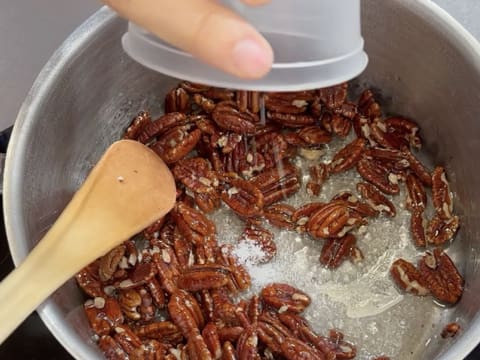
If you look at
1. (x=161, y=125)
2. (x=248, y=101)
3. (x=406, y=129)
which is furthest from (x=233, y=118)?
(x=406, y=129)

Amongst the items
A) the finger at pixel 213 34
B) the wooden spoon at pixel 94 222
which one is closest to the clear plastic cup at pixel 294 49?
the finger at pixel 213 34

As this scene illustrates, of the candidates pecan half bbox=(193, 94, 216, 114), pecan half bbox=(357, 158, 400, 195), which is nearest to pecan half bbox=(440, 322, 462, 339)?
pecan half bbox=(357, 158, 400, 195)

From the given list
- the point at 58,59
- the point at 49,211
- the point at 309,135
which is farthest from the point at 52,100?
the point at 309,135

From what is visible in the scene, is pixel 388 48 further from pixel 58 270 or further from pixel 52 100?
pixel 58 270

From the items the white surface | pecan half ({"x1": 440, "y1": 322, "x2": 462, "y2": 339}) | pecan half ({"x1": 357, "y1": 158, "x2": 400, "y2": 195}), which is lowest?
pecan half ({"x1": 440, "y1": 322, "x2": 462, "y2": 339})

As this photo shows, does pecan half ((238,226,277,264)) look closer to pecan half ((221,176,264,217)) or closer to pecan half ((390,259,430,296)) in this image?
pecan half ((221,176,264,217))

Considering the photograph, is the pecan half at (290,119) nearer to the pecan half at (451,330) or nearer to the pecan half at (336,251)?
the pecan half at (336,251)

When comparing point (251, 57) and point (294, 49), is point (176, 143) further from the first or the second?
point (251, 57)
